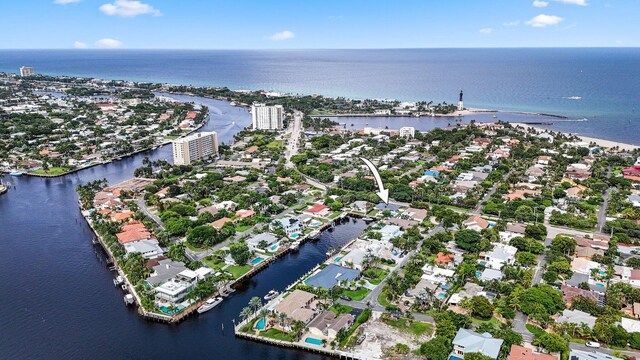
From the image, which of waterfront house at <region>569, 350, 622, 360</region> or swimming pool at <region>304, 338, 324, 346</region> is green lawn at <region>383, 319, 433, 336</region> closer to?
swimming pool at <region>304, 338, 324, 346</region>

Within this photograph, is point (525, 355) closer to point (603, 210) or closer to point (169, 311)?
point (169, 311)

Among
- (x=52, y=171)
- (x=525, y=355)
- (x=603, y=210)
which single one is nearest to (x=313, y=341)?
(x=525, y=355)

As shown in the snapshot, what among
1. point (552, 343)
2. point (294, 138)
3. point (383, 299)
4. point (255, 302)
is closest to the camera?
point (552, 343)

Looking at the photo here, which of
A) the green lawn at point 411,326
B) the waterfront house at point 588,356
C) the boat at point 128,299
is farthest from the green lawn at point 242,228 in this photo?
the waterfront house at point 588,356

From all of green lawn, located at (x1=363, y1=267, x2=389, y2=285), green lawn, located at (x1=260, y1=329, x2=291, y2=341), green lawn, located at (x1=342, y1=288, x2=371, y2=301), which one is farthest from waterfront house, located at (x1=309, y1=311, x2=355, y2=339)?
green lawn, located at (x1=363, y1=267, x2=389, y2=285)

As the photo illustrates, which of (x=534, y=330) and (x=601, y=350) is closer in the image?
(x=601, y=350)

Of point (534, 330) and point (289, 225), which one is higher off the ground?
point (289, 225)

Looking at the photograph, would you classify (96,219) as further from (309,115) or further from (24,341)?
(309,115)

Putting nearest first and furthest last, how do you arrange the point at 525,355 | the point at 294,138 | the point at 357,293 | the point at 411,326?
1. the point at 525,355
2. the point at 411,326
3. the point at 357,293
4. the point at 294,138

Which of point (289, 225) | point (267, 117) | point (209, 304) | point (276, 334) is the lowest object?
point (276, 334)
